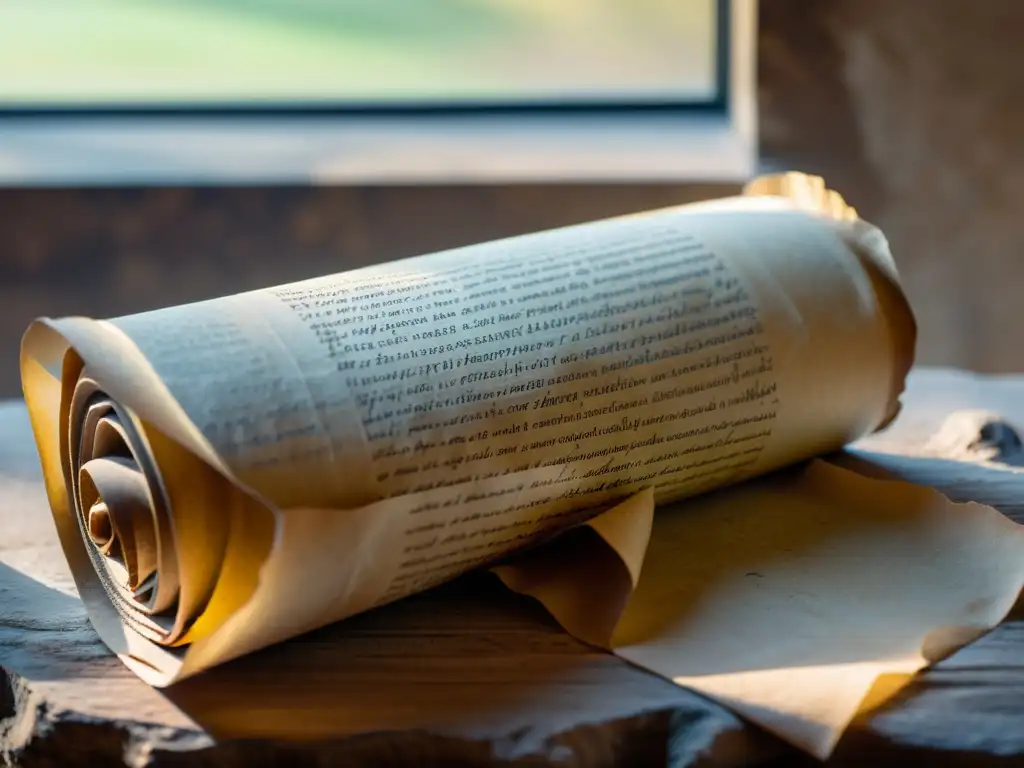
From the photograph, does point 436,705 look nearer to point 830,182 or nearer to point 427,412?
point 427,412

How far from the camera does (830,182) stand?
5.06 ft

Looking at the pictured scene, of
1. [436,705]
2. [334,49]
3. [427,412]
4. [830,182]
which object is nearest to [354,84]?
[334,49]

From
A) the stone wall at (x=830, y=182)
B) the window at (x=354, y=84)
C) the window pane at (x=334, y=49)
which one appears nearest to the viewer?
the stone wall at (x=830, y=182)

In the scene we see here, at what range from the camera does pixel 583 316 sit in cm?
71

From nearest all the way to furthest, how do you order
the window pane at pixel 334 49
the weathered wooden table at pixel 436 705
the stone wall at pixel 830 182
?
1. the weathered wooden table at pixel 436 705
2. the stone wall at pixel 830 182
3. the window pane at pixel 334 49

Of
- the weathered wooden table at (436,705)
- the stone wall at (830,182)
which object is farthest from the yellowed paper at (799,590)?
the stone wall at (830,182)

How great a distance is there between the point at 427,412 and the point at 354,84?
1.24 meters

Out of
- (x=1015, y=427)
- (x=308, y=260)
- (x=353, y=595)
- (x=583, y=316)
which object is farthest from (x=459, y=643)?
(x=308, y=260)

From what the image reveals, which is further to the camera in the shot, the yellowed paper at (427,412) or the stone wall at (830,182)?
the stone wall at (830,182)

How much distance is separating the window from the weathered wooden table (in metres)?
1.01

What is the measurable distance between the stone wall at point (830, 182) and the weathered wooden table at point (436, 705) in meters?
0.94

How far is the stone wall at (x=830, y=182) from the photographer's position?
4.88 feet

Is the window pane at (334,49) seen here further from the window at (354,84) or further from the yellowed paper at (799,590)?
the yellowed paper at (799,590)

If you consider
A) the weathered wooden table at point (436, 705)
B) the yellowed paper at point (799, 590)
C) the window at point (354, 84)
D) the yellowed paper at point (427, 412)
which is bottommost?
the weathered wooden table at point (436, 705)
